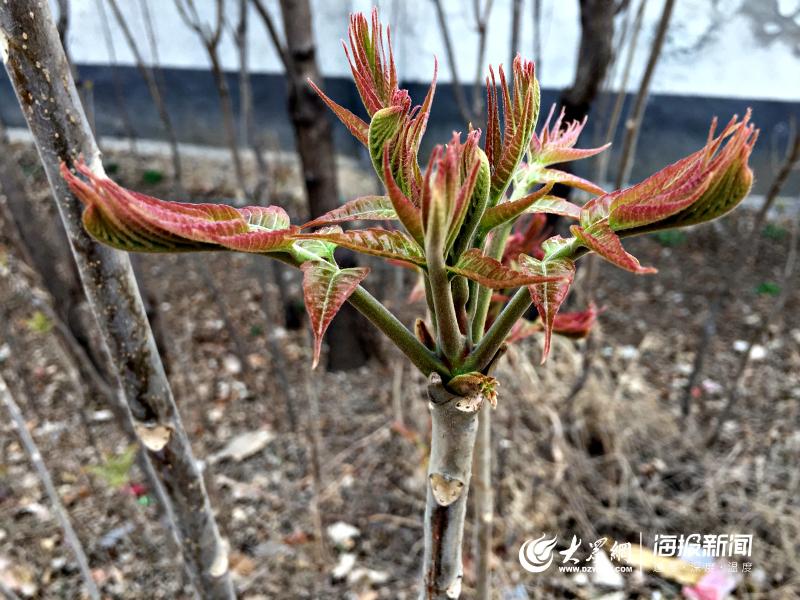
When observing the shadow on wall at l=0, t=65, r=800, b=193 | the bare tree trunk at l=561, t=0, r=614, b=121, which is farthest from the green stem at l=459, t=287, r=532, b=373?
the shadow on wall at l=0, t=65, r=800, b=193

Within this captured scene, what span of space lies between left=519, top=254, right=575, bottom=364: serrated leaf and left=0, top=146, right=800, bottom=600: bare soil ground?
1.11m

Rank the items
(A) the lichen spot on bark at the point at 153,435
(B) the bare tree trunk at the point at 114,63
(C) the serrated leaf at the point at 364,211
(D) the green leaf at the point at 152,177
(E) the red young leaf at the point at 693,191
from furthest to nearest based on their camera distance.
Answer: (D) the green leaf at the point at 152,177, (B) the bare tree trunk at the point at 114,63, (A) the lichen spot on bark at the point at 153,435, (C) the serrated leaf at the point at 364,211, (E) the red young leaf at the point at 693,191

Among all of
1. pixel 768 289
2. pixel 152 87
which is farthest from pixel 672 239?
pixel 152 87

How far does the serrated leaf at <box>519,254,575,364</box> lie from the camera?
37cm

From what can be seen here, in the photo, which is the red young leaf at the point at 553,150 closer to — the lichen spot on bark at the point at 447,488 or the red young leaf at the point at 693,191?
the red young leaf at the point at 693,191

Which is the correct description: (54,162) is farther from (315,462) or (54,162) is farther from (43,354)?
(43,354)

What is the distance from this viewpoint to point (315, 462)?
1.85 m

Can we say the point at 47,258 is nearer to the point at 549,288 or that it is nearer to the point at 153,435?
the point at 153,435

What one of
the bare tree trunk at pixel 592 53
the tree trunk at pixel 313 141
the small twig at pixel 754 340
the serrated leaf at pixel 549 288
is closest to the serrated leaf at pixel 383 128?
the serrated leaf at pixel 549 288

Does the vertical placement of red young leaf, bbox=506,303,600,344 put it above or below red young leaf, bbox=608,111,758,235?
below

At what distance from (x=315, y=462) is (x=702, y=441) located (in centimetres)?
149

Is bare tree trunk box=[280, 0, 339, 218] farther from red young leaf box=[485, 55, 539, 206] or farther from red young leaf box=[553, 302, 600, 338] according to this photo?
red young leaf box=[485, 55, 539, 206]

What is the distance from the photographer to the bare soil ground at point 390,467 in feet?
6.18

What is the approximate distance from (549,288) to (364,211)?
157 mm
